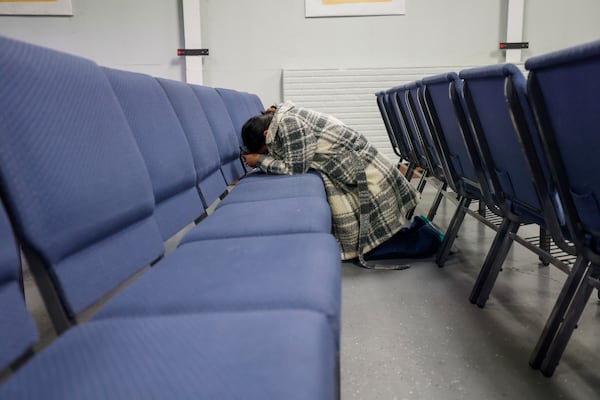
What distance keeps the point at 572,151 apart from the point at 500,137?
0.43 meters

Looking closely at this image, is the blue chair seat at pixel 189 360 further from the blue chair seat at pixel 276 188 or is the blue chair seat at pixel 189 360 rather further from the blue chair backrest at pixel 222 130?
the blue chair backrest at pixel 222 130

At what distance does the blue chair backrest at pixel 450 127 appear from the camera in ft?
5.92

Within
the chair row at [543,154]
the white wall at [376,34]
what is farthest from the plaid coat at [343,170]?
the white wall at [376,34]

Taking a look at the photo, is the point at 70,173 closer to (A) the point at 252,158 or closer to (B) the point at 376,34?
(A) the point at 252,158

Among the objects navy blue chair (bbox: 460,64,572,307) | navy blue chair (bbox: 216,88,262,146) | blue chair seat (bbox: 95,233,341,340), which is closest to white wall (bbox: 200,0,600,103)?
navy blue chair (bbox: 216,88,262,146)

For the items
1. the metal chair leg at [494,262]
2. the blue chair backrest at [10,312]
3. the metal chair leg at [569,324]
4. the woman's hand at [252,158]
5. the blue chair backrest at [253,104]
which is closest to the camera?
the blue chair backrest at [10,312]

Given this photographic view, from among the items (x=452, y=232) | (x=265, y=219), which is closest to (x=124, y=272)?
(x=265, y=219)

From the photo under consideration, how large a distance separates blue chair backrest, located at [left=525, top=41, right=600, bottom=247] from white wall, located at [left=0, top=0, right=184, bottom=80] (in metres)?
4.55

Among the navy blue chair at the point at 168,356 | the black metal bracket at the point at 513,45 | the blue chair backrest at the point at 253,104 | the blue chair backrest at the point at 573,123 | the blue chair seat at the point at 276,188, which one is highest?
the black metal bracket at the point at 513,45

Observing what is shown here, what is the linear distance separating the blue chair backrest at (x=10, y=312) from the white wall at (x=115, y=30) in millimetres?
4726

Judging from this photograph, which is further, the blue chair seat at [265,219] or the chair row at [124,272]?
the blue chair seat at [265,219]

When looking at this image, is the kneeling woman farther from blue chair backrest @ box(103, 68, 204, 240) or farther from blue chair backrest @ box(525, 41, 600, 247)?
blue chair backrest @ box(525, 41, 600, 247)

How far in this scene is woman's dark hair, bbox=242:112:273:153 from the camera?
2.44m

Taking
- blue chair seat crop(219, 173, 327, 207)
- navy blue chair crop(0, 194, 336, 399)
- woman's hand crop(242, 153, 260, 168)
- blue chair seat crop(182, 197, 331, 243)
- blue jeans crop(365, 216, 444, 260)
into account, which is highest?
navy blue chair crop(0, 194, 336, 399)
